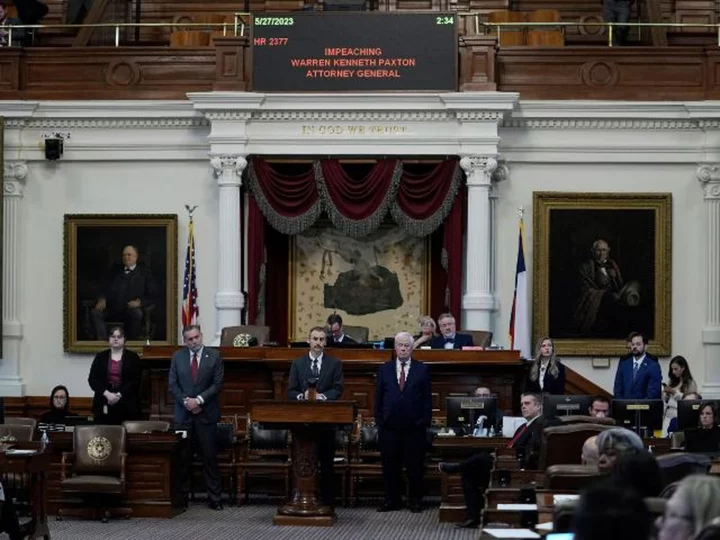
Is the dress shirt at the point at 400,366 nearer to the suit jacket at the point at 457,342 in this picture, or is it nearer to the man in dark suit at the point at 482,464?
the man in dark suit at the point at 482,464

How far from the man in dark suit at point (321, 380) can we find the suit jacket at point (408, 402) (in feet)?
1.59

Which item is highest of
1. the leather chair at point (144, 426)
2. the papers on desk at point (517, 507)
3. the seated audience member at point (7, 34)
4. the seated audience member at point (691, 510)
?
the seated audience member at point (7, 34)

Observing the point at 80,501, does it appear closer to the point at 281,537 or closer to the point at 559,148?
the point at 281,537

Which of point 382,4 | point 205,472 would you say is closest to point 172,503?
point 205,472

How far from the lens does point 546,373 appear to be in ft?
62.0

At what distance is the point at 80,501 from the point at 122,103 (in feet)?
23.2

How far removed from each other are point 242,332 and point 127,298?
8.82 feet

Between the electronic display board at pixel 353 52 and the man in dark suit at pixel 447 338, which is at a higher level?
the electronic display board at pixel 353 52

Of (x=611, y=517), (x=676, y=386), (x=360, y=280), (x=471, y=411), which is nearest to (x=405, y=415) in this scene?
(x=471, y=411)

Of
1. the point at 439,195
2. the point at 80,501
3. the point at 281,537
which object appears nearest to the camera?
the point at 281,537

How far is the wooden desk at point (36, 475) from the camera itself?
14438 millimetres

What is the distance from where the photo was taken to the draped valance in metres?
22.4

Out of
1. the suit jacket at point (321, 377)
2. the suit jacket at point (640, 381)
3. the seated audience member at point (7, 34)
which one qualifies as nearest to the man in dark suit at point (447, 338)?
the suit jacket at point (640, 381)

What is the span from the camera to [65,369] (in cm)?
2306
